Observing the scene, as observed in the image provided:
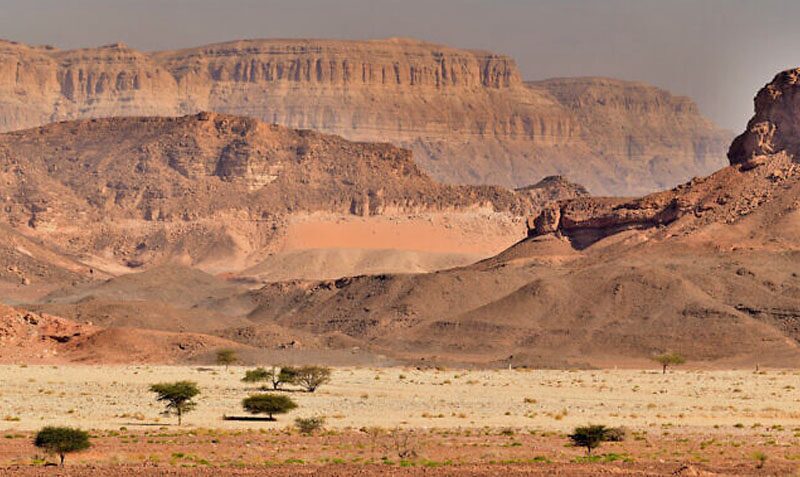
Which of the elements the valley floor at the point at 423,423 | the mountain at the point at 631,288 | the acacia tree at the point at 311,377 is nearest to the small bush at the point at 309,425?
the valley floor at the point at 423,423

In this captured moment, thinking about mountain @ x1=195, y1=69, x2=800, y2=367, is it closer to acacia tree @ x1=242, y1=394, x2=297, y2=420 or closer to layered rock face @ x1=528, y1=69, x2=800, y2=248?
layered rock face @ x1=528, y1=69, x2=800, y2=248

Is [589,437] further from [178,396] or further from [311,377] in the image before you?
[311,377]

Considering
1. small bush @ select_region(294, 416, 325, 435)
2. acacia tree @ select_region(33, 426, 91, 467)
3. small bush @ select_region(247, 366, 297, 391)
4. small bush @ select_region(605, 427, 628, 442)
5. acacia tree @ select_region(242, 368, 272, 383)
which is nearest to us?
acacia tree @ select_region(33, 426, 91, 467)

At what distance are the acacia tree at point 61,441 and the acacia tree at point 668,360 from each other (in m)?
61.1

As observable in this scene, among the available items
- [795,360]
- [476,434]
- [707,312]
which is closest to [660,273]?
[707,312]

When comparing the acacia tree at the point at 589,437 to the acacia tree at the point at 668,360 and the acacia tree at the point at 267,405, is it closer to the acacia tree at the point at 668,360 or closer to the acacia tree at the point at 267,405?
the acacia tree at the point at 267,405

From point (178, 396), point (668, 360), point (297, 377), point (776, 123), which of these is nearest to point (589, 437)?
point (178, 396)

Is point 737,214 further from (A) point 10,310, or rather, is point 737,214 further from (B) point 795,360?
(A) point 10,310

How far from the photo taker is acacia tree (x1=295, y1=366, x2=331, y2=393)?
279 feet

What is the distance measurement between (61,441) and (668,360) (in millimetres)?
64954

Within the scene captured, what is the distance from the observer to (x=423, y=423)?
65875 mm

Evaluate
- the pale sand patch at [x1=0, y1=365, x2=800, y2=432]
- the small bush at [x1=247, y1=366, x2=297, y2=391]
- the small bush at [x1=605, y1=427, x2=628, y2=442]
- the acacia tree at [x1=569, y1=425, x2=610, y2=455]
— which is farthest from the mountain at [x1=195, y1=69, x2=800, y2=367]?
the acacia tree at [x1=569, y1=425, x2=610, y2=455]

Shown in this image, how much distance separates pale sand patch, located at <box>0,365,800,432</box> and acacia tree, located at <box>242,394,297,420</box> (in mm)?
494

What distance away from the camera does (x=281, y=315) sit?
162 metres
